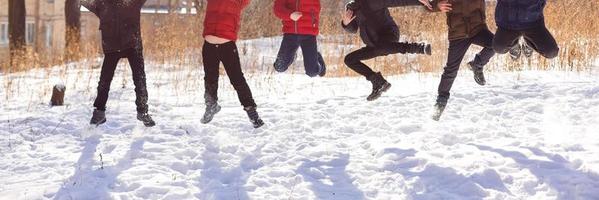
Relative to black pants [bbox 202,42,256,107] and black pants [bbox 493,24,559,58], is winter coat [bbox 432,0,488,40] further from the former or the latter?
black pants [bbox 202,42,256,107]

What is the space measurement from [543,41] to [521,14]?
0.32 m

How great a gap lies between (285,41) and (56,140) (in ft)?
8.75

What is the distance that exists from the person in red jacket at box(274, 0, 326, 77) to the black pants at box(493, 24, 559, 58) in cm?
206

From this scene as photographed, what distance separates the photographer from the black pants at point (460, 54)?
5.84 metres

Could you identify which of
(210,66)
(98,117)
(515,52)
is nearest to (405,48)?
(515,52)

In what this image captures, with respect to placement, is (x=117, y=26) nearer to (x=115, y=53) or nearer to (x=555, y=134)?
(x=115, y=53)

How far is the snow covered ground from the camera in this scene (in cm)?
475

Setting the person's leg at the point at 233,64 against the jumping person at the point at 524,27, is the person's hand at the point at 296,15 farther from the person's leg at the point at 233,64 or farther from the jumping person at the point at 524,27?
the jumping person at the point at 524,27

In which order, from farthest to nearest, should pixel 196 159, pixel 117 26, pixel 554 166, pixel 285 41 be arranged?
pixel 285 41
pixel 117 26
pixel 196 159
pixel 554 166

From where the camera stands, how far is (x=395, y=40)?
6.19 metres

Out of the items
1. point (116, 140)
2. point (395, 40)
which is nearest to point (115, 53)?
point (116, 140)

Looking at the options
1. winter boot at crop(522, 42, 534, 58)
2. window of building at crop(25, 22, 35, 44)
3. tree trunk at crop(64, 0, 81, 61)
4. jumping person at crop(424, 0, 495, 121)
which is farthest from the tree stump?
window of building at crop(25, 22, 35, 44)

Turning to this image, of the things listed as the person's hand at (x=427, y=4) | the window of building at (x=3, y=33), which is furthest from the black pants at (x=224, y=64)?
the window of building at (x=3, y=33)

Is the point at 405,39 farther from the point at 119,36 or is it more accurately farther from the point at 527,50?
the point at 119,36
